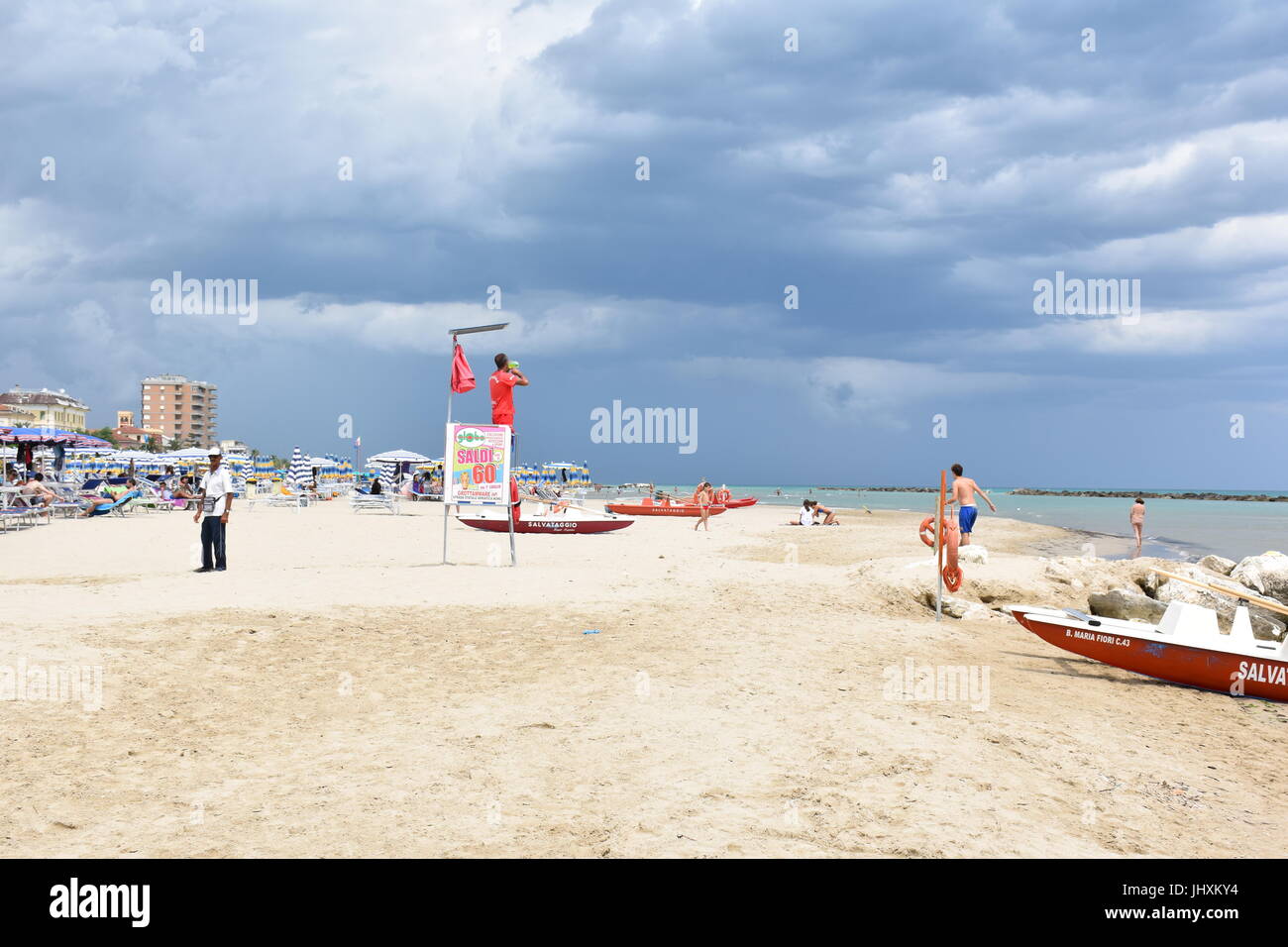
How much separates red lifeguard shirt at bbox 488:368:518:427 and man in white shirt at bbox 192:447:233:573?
4.19m

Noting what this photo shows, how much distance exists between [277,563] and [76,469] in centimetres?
4819

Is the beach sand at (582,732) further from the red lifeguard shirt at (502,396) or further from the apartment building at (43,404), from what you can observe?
the apartment building at (43,404)

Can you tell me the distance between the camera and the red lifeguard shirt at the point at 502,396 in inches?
544

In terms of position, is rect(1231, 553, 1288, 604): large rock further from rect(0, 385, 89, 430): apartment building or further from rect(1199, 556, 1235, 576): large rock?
rect(0, 385, 89, 430): apartment building

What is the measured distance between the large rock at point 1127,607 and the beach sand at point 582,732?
1278 mm

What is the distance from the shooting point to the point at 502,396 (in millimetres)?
13859

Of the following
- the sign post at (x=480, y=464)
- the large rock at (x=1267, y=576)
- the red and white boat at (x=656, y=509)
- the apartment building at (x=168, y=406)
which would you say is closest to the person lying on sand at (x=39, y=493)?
the sign post at (x=480, y=464)

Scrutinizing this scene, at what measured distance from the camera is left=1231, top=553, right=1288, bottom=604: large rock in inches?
518

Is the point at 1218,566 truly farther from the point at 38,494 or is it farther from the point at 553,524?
the point at 38,494

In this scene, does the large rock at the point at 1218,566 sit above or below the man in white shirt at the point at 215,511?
below

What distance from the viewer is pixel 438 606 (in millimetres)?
9875
